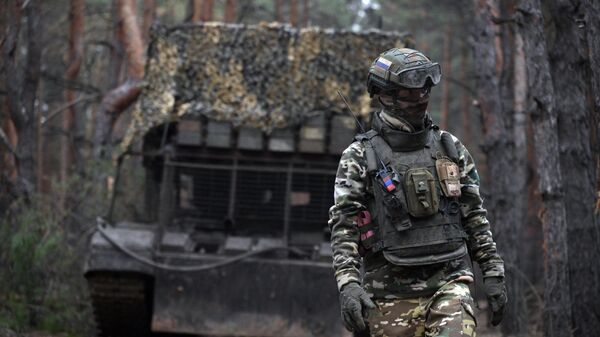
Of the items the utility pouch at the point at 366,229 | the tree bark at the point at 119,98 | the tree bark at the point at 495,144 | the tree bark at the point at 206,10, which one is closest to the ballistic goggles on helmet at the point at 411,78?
the utility pouch at the point at 366,229

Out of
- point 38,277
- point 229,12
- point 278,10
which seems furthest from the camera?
point 278,10

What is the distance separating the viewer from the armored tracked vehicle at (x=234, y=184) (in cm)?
959

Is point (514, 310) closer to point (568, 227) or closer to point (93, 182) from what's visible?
point (568, 227)

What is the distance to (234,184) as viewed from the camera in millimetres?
10500

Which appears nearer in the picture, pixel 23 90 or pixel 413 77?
pixel 413 77

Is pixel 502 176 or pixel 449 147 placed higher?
pixel 449 147

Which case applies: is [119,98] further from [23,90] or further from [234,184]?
[234,184]

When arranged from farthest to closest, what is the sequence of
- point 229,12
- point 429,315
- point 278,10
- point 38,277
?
1. point 278,10
2. point 229,12
3. point 38,277
4. point 429,315

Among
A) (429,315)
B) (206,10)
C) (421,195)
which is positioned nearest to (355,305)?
(429,315)

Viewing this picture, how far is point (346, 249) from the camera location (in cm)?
486

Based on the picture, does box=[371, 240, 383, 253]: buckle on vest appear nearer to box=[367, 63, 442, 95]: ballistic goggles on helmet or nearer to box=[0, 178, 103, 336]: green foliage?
box=[367, 63, 442, 95]: ballistic goggles on helmet

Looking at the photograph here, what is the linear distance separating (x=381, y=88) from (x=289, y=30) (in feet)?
20.2

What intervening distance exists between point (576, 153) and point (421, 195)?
384 centimetres

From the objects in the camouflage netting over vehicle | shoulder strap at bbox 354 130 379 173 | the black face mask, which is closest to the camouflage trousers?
shoulder strap at bbox 354 130 379 173
